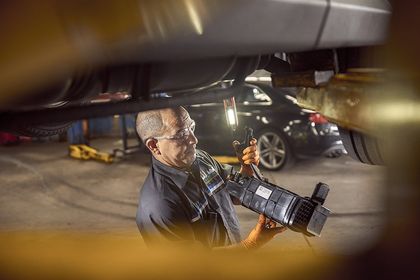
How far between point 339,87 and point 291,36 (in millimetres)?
450

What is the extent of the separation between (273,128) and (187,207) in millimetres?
3724

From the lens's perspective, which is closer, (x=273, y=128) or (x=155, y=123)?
(x=155, y=123)

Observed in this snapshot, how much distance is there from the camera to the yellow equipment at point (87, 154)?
7468 millimetres

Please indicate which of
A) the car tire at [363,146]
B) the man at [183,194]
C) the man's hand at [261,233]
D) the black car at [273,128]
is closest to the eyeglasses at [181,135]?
the man at [183,194]

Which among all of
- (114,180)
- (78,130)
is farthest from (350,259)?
(78,130)

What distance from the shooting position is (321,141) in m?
6.02

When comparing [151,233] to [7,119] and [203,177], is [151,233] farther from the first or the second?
[7,119]

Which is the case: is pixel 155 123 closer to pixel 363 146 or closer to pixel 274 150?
pixel 363 146

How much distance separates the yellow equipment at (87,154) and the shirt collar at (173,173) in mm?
4800

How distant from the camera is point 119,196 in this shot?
5520mm

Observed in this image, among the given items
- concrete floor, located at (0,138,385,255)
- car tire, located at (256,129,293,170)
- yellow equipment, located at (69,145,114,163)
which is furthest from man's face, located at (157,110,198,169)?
yellow equipment, located at (69,145,114,163)

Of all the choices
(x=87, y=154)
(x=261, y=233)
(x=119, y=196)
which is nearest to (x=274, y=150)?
(x=119, y=196)

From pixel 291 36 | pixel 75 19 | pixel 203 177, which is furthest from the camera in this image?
pixel 203 177

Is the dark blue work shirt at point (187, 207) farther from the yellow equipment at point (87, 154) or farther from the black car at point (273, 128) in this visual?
the yellow equipment at point (87, 154)
